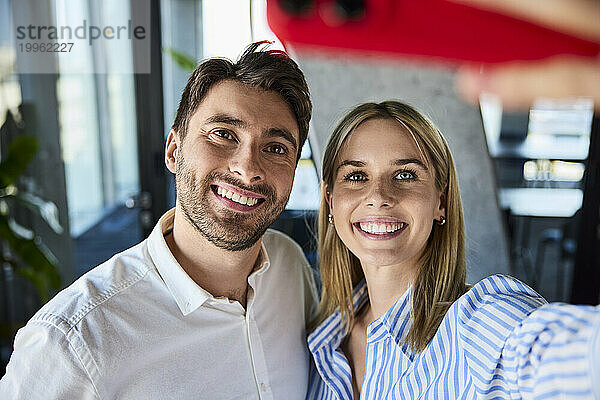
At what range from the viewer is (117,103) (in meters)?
3.33

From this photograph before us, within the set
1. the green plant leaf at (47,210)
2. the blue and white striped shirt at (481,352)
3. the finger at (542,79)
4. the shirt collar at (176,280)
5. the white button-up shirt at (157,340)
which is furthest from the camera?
the green plant leaf at (47,210)

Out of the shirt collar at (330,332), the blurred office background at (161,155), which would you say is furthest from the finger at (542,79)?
the blurred office background at (161,155)

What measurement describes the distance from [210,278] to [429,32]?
1.07 m

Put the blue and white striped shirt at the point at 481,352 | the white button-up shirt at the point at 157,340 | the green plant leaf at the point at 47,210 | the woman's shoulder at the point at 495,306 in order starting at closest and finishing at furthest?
the blue and white striped shirt at the point at 481,352, the woman's shoulder at the point at 495,306, the white button-up shirt at the point at 157,340, the green plant leaf at the point at 47,210

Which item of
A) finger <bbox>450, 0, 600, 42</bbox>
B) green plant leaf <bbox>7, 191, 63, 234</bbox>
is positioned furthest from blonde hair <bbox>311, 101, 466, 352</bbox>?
green plant leaf <bbox>7, 191, 63, 234</bbox>

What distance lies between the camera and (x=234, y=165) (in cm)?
137

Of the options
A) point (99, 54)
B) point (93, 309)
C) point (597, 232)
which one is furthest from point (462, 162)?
point (99, 54)

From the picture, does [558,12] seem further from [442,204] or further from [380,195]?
[442,204]

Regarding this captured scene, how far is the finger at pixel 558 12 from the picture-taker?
14.7 inches

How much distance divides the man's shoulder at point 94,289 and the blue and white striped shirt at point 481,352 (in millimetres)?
503

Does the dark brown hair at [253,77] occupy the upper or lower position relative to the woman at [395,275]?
upper

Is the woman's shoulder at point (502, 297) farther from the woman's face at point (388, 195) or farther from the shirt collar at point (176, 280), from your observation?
A: the shirt collar at point (176, 280)

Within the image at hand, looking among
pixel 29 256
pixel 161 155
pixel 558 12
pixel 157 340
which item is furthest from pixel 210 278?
pixel 161 155

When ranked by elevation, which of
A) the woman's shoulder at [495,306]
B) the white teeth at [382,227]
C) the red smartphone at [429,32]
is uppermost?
the red smartphone at [429,32]
